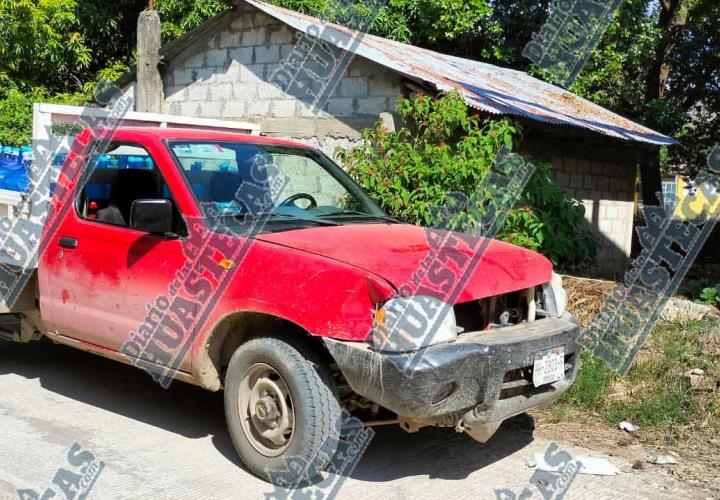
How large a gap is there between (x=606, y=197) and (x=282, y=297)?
10.2 metres

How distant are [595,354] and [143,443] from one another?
3.49 meters

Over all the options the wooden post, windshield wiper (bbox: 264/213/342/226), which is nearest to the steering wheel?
windshield wiper (bbox: 264/213/342/226)

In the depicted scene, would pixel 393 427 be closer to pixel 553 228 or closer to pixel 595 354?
pixel 595 354

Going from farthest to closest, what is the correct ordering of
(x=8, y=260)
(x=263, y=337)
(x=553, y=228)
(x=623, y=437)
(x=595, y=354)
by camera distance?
1. (x=553, y=228)
2. (x=595, y=354)
3. (x=8, y=260)
4. (x=623, y=437)
5. (x=263, y=337)

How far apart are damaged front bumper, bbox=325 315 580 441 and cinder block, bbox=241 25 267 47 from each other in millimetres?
7449

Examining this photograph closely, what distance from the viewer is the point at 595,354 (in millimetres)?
6188

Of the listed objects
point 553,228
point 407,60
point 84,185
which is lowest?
point 84,185

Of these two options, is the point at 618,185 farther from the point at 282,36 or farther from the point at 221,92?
the point at 221,92

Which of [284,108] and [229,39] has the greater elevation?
[229,39]

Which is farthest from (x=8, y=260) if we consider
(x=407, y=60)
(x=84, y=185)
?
(x=407, y=60)

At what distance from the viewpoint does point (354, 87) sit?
9719 mm

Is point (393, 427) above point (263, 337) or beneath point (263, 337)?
beneath

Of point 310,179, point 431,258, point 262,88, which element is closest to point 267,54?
point 262,88

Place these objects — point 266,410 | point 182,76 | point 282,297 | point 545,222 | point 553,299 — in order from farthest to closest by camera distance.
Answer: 1. point 182,76
2. point 545,222
3. point 553,299
4. point 266,410
5. point 282,297
